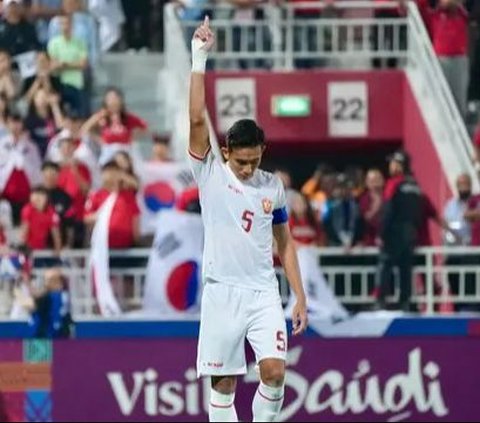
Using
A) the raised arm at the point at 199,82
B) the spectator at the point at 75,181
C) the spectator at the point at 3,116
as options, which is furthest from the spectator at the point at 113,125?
the raised arm at the point at 199,82

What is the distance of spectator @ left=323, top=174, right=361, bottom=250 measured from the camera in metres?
21.1

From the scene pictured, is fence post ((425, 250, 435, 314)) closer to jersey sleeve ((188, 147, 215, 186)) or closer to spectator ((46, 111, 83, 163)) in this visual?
spectator ((46, 111, 83, 163))

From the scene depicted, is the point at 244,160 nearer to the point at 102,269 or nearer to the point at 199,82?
the point at 199,82

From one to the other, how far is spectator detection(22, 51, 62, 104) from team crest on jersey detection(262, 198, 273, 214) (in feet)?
30.3

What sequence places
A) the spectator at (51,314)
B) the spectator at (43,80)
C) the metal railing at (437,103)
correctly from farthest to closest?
1. the metal railing at (437,103)
2. the spectator at (43,80)
3. the spectator at (51,314)

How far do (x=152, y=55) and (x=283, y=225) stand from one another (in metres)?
10.5

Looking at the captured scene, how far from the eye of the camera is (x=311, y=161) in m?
25.7

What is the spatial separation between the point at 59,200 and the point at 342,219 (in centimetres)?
241

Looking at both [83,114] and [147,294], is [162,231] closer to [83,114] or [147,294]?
[147,294]

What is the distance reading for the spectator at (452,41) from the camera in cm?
2369

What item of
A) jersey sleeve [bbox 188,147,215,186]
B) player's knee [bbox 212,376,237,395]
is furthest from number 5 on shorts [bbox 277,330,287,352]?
jersey sleeve [bbox 188,147,215,186]

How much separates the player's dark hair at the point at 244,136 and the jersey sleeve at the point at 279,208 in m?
0.45

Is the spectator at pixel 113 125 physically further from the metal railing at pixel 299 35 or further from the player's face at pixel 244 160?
the player's face at pixel 244 160

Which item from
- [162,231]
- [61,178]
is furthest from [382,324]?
[61,178]
